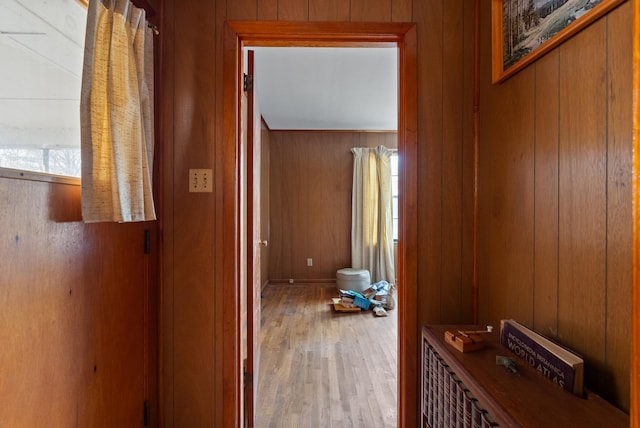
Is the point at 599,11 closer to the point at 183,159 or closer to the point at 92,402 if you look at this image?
the point at 183,159

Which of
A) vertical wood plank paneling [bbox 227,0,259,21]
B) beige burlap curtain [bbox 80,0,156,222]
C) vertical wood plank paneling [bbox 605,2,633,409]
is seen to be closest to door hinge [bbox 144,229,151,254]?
beige burlap curtain [bbox 80,0,156,222]

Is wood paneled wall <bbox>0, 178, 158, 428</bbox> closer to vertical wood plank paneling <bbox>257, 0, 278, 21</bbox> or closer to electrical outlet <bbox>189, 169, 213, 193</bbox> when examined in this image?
electrical outlet <bbox>189, 169, 213, 193</bbox>

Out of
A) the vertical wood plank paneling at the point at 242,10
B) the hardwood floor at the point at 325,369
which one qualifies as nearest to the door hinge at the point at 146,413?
the hardwood floor at the point at 325,369

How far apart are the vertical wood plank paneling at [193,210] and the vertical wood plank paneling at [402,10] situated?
2.79ft

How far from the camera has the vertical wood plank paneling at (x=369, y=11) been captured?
143 centimetres

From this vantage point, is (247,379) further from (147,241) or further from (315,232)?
(315,232)

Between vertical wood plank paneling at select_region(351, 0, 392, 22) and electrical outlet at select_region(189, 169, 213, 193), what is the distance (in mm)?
997

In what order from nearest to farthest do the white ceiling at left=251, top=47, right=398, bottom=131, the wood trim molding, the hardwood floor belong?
the wood trim molding
the hardwood floor
the white ceiling at left=251, top=47, right=398, bottom=131

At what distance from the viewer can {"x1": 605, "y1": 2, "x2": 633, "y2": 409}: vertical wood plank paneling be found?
2.43ft

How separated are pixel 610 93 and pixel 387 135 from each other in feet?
14.5

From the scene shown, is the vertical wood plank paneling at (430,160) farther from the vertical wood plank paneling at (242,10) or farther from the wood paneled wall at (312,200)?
the wood paneled wall at (312,200)

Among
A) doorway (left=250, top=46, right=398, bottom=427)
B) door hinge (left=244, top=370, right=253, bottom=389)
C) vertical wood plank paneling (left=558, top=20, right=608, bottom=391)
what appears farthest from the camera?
doorway (left=250, top=46, right=398, bottom=427)

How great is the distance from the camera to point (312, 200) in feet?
16.5

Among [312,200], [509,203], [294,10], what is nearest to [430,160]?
[509,203]
